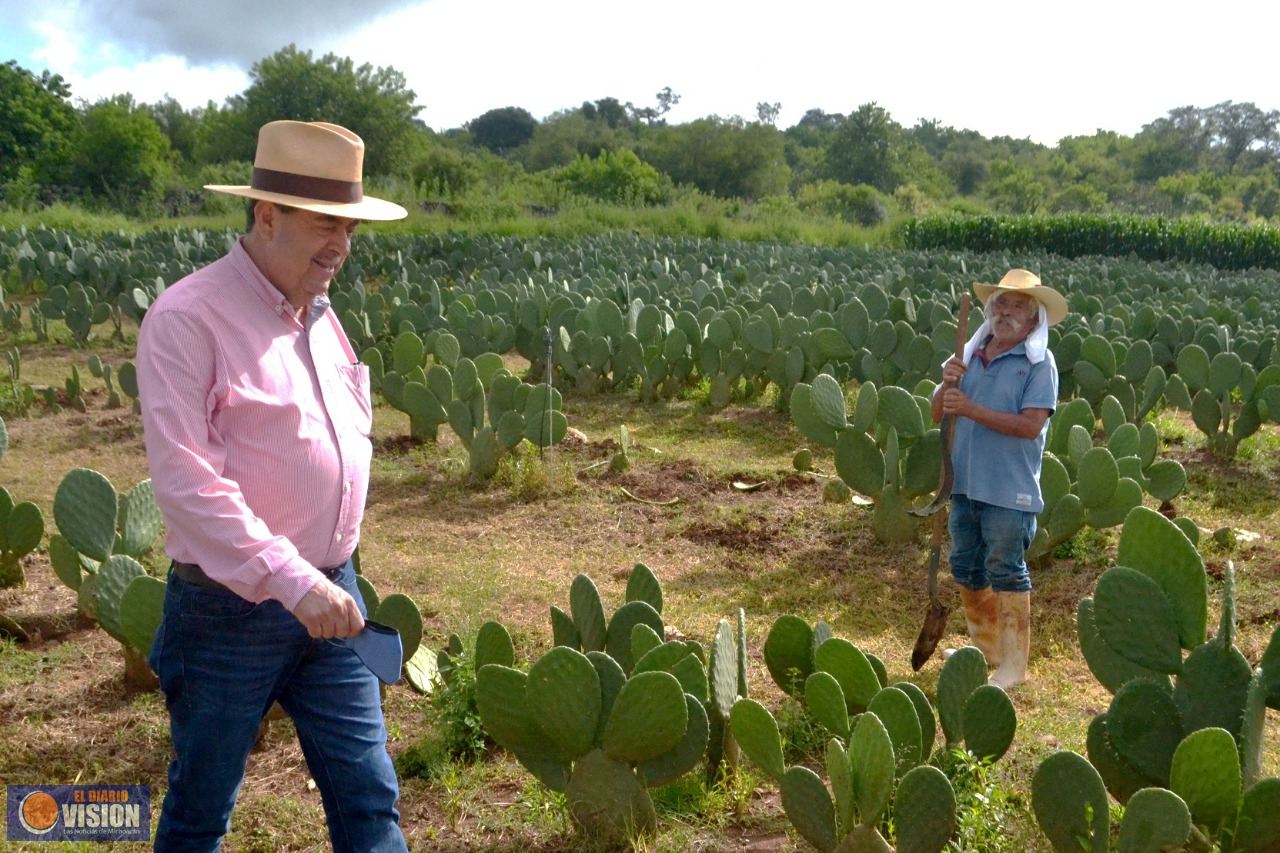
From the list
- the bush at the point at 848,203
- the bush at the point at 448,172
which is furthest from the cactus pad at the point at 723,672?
the bush at the point at 448,172

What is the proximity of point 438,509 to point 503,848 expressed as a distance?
2.80 metres

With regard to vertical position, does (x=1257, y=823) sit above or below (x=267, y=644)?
below

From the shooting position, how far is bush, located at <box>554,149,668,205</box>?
38562 mm

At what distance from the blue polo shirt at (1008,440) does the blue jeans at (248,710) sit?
6.23ft

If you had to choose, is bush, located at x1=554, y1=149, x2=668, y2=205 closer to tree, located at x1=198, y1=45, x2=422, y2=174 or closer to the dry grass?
tree, located at x1=198, y1=45, x2=422, y2=174

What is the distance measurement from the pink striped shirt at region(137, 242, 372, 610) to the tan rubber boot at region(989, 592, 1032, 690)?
2.08 metres

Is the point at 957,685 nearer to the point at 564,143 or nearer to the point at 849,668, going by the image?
the point at 849,668

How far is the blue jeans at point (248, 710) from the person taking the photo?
6.00 feet

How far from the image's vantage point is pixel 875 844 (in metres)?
2.17

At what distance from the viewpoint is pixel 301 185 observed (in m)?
1.90

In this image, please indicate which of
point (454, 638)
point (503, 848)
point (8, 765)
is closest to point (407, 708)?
point (454, 638)

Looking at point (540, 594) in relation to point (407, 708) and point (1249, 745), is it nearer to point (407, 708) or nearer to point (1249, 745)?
point (407, 708)

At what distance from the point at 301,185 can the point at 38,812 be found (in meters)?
1.61

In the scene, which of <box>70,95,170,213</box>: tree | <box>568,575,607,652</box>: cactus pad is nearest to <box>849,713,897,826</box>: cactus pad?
<box>568,575,607,652</box>: cactus pad
